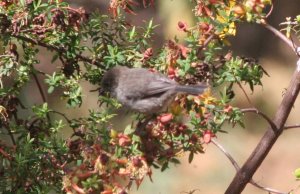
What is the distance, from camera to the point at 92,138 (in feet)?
7.73

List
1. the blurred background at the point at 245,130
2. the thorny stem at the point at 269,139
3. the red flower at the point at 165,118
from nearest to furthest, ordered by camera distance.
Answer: the red flower at the point at 165,118
the thorny stem at the point at 269,139
the blurred background at the point at 245,130

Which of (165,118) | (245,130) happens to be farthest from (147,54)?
(245,130)

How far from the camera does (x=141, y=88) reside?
312 cm

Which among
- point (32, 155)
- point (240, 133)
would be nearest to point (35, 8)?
point (32, 155)

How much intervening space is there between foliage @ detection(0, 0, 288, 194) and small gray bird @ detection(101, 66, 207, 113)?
0.07m

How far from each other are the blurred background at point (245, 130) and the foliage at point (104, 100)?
11.8 feet

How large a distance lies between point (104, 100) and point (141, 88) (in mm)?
582

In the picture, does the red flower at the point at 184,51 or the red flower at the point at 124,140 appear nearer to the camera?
the red flower at the point at 124,140

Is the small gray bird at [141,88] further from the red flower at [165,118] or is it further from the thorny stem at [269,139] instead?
the thorny stem at [269,139]

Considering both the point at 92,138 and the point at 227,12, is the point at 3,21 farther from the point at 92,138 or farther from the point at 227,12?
the point at 227,12

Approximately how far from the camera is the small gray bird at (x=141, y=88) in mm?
2648

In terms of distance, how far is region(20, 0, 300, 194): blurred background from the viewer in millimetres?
6570

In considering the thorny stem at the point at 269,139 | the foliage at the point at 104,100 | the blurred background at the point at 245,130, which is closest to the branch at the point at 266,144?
the thorny stem at the point at 269,139

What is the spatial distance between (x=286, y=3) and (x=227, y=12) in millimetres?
5507
